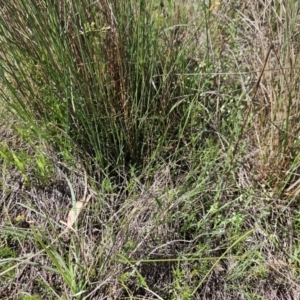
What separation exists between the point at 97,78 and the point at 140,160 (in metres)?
0.34

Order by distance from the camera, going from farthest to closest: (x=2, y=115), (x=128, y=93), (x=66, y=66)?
(x=2, y=115)
(x=128, y=93)
(x=66, y=66)

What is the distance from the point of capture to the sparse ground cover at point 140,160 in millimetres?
1250

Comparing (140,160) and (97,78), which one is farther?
(140,160)

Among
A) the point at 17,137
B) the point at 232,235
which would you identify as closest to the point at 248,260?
the point at 232,235

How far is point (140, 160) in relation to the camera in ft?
4.86

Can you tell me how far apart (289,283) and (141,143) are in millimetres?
642

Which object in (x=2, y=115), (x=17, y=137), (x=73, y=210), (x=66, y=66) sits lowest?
(x=73, y=210)

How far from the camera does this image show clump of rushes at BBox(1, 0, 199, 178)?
Answer: 1.22m

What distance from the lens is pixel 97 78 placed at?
1.28 meters

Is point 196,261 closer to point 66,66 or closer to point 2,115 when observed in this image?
point 66,66

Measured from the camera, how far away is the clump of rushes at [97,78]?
1.22 meters

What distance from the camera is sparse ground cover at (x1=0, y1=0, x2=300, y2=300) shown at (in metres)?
1.25

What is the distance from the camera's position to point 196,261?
4.33ft

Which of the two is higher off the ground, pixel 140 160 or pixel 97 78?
pixel 97 78
